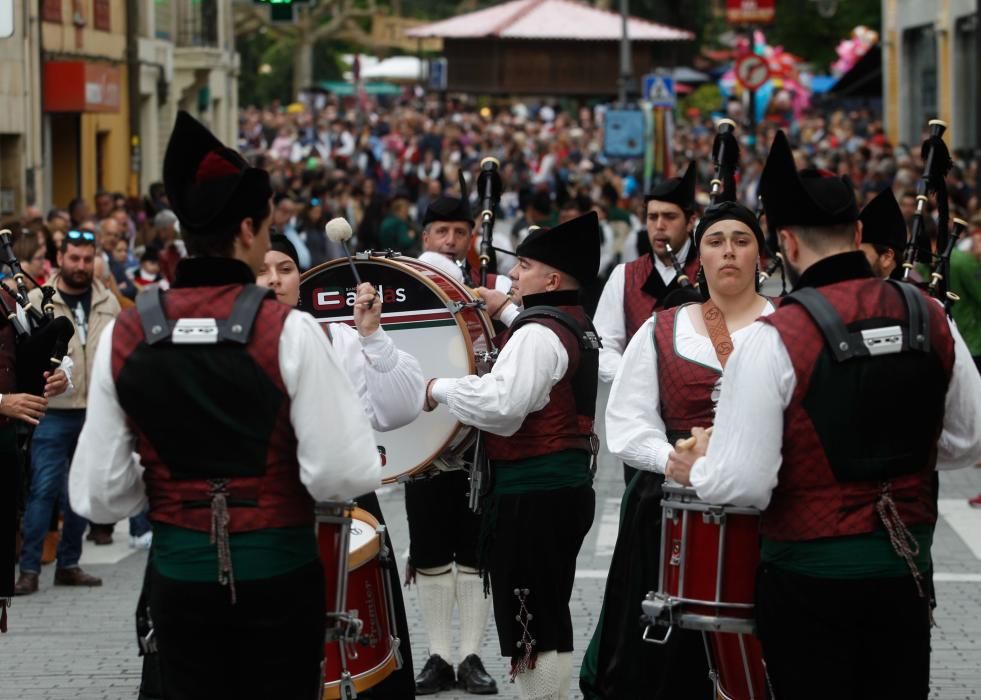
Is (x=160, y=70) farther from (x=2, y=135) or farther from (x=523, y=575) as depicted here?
(x=523, y=575)

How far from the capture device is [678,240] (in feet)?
29.4

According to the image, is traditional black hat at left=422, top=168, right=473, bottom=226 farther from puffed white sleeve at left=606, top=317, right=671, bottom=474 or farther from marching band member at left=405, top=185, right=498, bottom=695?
puffed white sleeve at left=606, top=317, right=671, bottom=474

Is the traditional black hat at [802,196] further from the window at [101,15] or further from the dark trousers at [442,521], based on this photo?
the window at [101,15]

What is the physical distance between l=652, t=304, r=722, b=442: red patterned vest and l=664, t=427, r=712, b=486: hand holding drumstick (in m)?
0.81

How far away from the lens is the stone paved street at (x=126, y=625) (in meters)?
8.26

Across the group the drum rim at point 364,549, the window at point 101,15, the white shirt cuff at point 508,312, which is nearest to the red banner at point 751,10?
the window at point 101,15

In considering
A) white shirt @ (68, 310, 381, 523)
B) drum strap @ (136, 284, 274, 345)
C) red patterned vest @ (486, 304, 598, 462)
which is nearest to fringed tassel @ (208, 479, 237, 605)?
white shirt @ (68, 310, 381, 523)

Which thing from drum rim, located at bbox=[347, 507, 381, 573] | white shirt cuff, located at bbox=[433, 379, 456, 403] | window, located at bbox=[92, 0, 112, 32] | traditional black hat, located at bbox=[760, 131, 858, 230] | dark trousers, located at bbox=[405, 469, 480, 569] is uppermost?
window, located at bbox=[92, 0, 112, 32]

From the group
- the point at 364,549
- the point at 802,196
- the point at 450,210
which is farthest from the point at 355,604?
the point at 450,210

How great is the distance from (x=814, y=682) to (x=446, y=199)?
4.77 meters

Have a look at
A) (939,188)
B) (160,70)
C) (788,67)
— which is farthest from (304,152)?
(939,188)

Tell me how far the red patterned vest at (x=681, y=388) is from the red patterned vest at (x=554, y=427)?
2.17ft

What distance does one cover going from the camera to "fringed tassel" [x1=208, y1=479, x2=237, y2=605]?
4.77 m

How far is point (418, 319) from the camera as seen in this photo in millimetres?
7301
